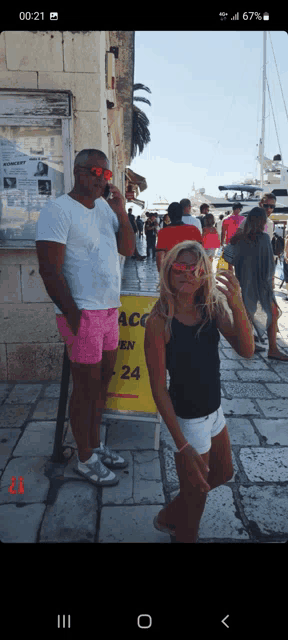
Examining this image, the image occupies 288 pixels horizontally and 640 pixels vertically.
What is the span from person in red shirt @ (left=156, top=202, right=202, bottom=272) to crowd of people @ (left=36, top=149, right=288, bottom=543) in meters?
2.05

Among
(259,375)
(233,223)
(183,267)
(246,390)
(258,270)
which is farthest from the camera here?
(233,223)

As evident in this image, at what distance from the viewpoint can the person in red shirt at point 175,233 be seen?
15.4ft

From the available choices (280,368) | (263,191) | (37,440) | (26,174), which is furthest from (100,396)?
(263,191)

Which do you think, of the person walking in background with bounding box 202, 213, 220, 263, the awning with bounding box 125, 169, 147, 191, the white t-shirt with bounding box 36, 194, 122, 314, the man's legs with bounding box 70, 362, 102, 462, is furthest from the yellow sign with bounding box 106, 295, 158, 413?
the awning with bounding box 125, 169, 147, 191

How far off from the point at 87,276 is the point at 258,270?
3038 millimetres

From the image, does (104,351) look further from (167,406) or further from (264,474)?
(264,474)

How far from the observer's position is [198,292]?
5.91 feet

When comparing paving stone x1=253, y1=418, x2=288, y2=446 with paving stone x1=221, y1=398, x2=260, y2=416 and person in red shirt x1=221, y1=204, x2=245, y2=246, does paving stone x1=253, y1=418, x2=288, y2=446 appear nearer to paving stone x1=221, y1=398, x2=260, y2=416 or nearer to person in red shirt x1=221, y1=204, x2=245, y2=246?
paving stone x1=221, y1=398, x2=260, y2=416

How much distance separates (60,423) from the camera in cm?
287

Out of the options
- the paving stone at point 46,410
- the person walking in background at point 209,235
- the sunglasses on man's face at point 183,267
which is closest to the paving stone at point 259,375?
the paving stone at point 46,410

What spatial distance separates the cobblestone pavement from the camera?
2.26 metres

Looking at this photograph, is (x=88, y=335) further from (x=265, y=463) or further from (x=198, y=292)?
(x=265, y=463)
